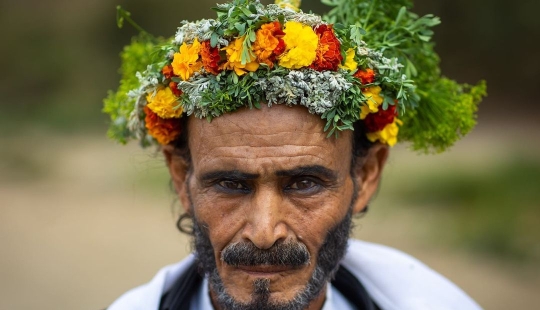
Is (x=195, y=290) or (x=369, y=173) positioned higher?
(x=369, y=173)

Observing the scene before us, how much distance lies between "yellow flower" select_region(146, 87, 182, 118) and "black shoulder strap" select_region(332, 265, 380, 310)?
1342 millimetres

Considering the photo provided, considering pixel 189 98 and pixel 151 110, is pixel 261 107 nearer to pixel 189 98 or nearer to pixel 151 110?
pixel 189 98

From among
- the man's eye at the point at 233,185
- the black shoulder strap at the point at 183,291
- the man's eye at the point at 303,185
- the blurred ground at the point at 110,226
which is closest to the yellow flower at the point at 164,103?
the man's eye at the point at 233,185

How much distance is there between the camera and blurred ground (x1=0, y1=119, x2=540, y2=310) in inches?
357

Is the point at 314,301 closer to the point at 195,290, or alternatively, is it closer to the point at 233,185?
the point at 195,290

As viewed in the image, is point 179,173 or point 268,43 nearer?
point 268,43

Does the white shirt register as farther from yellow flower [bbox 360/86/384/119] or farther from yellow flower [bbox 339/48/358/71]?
yellow flower [bbox 339/48/358/71]

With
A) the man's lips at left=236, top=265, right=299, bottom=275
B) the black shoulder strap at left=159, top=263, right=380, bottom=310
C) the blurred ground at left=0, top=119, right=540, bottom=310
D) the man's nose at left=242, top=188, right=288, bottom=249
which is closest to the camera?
the man's nose at left=242, top=188, right=288, bottom=249

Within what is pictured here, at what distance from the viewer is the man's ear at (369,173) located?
146 inches

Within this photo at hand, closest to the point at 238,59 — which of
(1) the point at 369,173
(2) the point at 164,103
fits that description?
(2) the point at 164,103

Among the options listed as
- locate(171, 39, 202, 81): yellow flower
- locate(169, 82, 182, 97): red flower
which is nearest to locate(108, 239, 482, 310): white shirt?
locate(169, 82, 182, 97): red flower

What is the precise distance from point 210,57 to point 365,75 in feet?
2.30

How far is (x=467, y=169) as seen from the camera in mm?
12492

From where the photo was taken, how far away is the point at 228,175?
10.7ft
